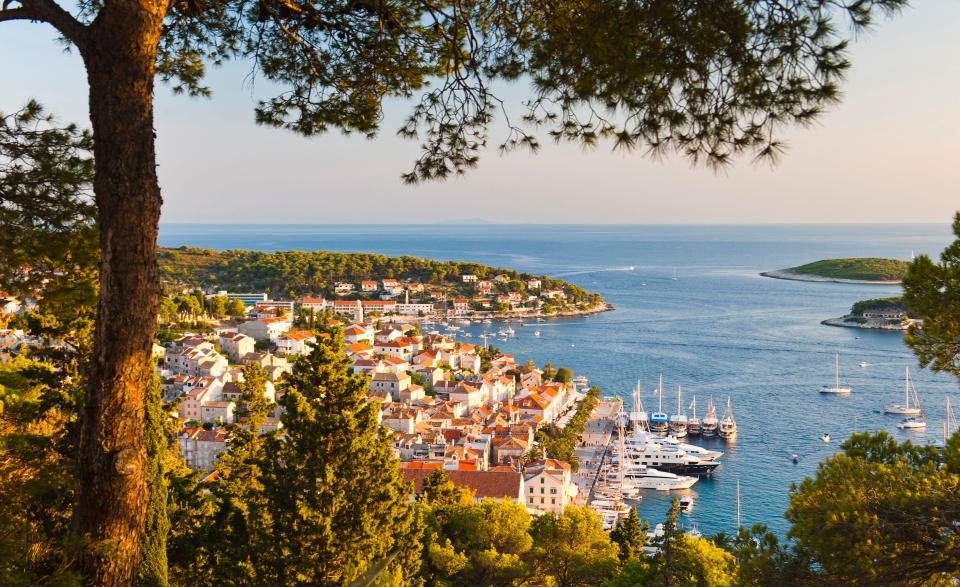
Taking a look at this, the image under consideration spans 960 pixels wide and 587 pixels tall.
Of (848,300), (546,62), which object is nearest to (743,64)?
(546,62)

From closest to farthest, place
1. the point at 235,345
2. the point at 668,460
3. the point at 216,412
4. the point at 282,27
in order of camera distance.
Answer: the point at 282,27 → the point at 668,460 → the point at 216,412 → the point at 235,345

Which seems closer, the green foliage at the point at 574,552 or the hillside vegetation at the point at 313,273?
the green foliage at the point at 574,552

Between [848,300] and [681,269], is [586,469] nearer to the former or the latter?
[848,300]

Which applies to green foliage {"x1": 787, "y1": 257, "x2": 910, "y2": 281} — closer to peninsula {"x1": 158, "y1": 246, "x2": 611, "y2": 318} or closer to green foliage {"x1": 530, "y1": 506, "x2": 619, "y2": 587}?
peninsula {"x1": 158, "y1": 246, "x2": 611, "y2": 318}

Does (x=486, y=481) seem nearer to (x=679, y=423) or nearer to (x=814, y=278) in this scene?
(x=679, y=423)

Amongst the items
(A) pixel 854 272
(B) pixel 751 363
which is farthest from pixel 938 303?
(A) pixel 854 272

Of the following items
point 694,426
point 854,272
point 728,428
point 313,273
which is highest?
point 854,272

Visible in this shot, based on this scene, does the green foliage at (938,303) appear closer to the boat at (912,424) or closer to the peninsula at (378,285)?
the boat at (912,424)

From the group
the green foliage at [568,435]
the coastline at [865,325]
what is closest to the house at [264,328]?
the green foliage at [568,435]
